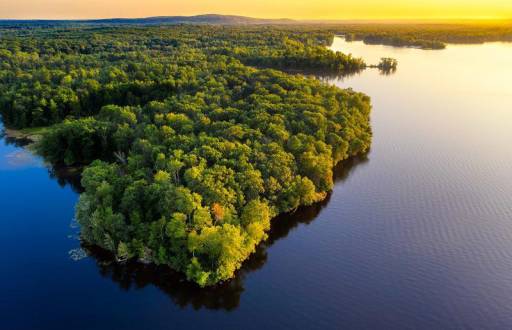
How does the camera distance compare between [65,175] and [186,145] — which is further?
[65,175]

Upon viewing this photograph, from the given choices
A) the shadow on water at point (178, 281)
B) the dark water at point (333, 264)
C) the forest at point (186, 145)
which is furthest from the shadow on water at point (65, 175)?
the shadow on water at point (178, 281)

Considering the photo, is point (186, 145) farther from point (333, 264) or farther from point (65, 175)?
point (333, 264)

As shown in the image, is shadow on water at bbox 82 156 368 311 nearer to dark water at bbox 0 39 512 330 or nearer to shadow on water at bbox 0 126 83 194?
dark water at bbox 0 39 512 330

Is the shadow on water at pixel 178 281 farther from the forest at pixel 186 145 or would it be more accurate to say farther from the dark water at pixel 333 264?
the forest at pixel 186 145

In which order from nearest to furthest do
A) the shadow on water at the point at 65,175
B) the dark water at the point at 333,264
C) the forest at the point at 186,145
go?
1. the dark water at the point at 333,264
2. the forest at the point at 186,145
3. the shadow on water at the point at 65,175

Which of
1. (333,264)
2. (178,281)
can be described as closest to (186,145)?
(178,281)

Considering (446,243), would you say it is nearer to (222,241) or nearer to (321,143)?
(321,143)
